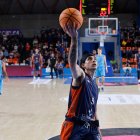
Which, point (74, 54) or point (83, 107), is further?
point (83, 107)

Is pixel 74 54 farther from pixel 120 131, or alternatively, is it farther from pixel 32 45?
pixel 32 45

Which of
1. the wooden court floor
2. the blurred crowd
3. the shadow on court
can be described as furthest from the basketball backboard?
the shadow on court

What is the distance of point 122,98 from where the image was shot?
1238 cm

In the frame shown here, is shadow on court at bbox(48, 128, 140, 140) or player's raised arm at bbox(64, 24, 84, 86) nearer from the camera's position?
player's raised arm at bbox(64, 24, 84, 86)

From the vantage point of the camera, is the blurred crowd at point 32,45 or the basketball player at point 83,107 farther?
the blurred crowd at point 32,45

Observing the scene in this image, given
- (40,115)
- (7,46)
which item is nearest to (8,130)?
(40,115)

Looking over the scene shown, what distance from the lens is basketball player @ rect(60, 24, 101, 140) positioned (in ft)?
12.2

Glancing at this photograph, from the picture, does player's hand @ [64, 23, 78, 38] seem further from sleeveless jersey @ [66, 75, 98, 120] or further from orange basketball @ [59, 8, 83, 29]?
sleeveless jersey @ [66, 75, 98, 120]

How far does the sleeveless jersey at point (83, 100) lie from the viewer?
12.2ft

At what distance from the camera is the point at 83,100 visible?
12.4ft

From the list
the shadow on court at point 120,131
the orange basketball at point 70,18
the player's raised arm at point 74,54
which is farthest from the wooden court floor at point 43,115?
the orange basketball at point 70,18

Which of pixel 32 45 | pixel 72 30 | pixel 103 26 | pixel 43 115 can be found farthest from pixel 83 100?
pixel 32 45

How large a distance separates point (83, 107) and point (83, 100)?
79 mm

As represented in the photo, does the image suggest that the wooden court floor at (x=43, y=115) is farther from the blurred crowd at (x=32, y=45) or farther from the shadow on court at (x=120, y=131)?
the blurred crowd at (x=32, y=45)
